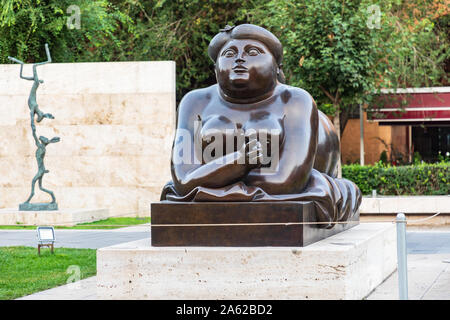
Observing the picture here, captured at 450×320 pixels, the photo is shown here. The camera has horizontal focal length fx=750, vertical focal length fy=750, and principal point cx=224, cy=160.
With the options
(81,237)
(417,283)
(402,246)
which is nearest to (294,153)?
(402,246)

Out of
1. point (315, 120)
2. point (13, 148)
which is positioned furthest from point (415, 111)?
point (315, 120)

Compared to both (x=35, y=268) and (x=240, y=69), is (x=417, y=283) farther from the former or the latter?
(x=35, y=268)

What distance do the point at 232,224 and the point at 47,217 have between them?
9.25m

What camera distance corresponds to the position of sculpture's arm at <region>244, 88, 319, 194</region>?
5.83 meters

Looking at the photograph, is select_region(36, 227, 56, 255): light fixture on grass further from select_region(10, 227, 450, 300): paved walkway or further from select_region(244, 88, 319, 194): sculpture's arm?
select_region(244, 88, 319, 194): sculpture's arm

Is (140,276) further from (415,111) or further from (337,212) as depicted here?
(415,111)

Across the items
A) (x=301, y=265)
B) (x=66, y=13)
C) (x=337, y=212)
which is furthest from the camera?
(x=66, y=13)

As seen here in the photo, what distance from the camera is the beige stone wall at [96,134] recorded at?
1614cm

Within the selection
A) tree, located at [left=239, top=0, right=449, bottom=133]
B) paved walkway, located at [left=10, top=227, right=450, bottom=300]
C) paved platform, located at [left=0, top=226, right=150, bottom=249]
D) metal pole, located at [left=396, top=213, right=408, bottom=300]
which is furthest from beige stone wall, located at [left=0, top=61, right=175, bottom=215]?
metal pole, located at [left=396, top=213, right=408, bottom=300]

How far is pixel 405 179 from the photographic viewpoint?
15492mm

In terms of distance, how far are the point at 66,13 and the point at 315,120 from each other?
1625 cm

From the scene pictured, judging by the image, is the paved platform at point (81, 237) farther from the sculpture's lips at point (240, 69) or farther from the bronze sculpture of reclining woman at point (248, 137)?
the sculpture's lips at point (240, 69)

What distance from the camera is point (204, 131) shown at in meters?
6.09

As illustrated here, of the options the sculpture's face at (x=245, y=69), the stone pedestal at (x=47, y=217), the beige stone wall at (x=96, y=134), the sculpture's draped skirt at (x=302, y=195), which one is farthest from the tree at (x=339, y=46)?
the sculpture's face at (x=245, y=69)
